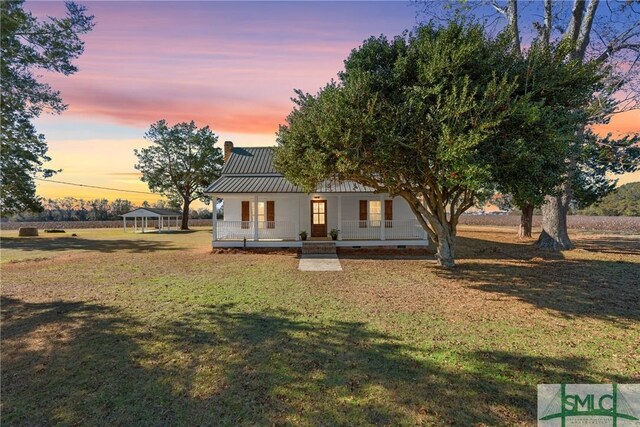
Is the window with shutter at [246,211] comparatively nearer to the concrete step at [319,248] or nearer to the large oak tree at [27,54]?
the concrete step at [319,248]

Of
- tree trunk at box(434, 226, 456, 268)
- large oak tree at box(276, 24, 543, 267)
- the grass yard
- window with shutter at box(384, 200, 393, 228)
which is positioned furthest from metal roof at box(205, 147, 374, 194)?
the grass yard

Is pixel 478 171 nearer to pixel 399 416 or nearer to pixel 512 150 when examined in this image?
pixel 512 150

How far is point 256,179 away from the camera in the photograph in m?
19.5

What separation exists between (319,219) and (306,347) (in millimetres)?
13649

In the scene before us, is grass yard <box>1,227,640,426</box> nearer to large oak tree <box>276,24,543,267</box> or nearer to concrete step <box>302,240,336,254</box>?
large oak tree <box>276,24,543,267</box>

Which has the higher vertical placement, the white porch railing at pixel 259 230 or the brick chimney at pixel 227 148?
the brick chimney at pixel 227 148

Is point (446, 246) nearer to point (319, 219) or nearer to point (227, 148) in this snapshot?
point (319, 219)

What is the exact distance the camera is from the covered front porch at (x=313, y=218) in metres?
17.8

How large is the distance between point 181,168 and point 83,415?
39296 mm

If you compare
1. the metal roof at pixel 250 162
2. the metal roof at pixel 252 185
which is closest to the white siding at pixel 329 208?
the metal roof at pixel 252 185

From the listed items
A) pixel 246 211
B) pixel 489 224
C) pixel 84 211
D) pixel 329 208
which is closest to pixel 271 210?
pixel 246 211

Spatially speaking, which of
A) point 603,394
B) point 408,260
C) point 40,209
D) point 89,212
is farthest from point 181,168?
point 603,394

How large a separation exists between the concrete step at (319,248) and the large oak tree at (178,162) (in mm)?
26807

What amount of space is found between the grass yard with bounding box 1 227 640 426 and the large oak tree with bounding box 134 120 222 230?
30450 millimetres
